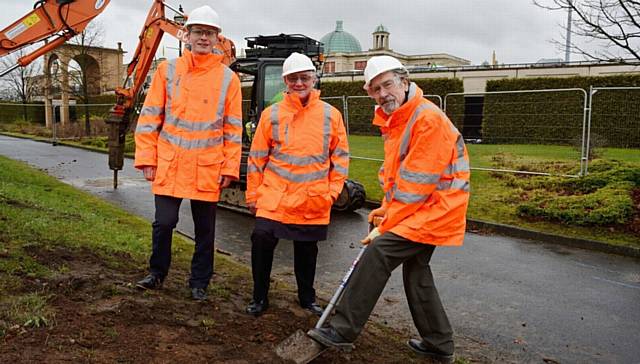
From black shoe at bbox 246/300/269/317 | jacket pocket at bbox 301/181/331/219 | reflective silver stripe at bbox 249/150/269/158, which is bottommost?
black shoe at bbox 246/300/269/317

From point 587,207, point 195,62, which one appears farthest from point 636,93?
point 195,62

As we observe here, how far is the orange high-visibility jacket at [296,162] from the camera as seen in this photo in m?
4.38

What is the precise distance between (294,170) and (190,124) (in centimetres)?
87

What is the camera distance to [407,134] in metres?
3.72

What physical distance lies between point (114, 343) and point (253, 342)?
87cm

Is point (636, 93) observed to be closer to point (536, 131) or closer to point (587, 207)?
point (536, 131)

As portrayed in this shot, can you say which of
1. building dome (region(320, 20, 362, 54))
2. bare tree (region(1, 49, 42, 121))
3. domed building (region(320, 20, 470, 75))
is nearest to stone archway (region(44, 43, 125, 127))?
bare tree (region(1, 49, 42, 121))

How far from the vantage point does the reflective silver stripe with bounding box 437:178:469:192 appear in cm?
366

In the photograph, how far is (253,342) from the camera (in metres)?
3.81

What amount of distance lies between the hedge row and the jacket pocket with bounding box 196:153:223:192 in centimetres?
1093

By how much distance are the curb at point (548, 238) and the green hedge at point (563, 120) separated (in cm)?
578

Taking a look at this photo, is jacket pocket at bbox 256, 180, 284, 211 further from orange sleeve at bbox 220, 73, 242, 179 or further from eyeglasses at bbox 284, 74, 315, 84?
eyeglasses at bbox 284, 74, 315, 84

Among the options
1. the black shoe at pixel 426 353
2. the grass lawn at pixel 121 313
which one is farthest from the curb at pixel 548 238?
the black shoe at pixel 426 353

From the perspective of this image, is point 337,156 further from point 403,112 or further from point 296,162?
point 403,112
